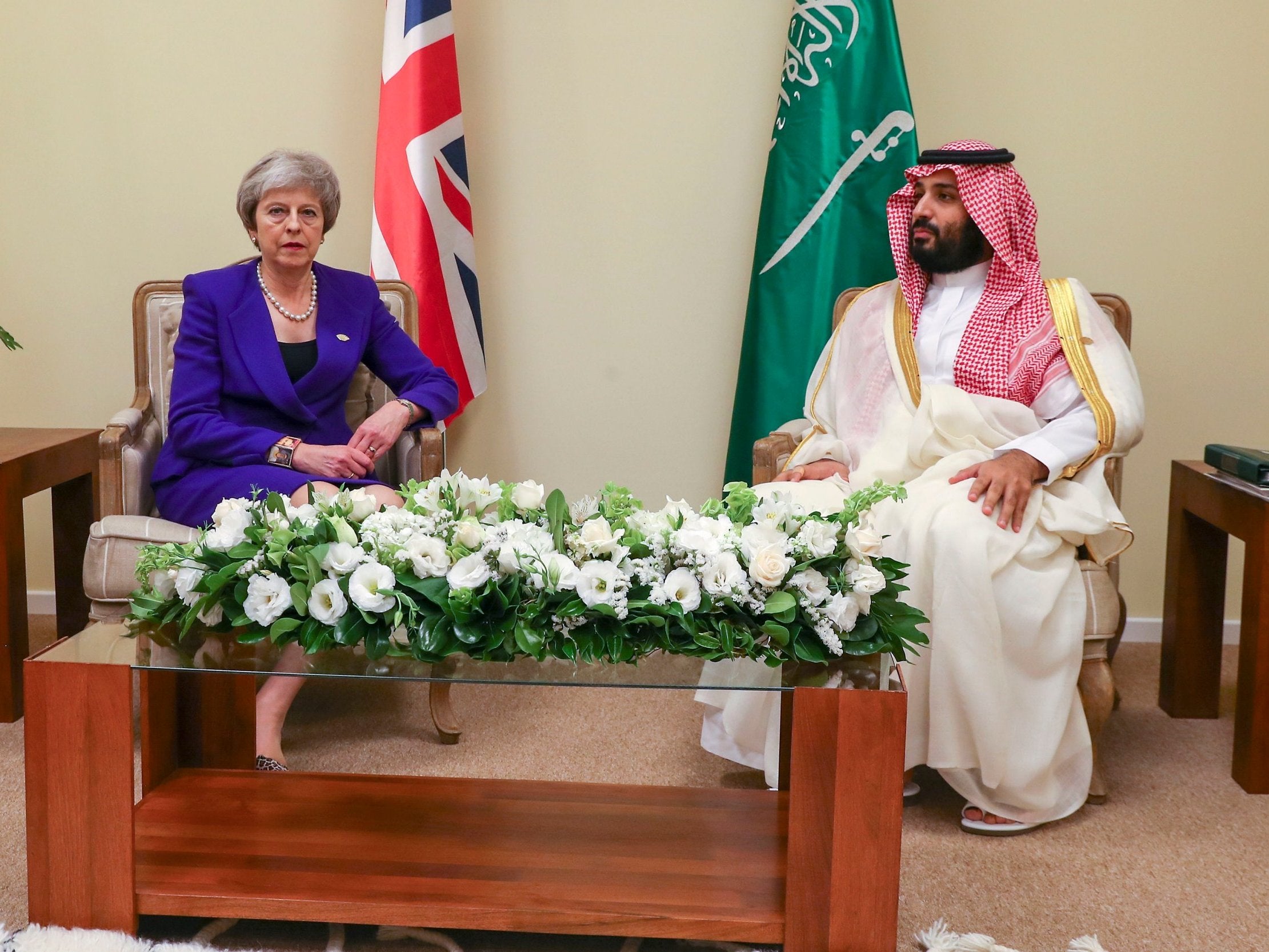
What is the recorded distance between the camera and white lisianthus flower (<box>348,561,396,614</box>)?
5.48 ft

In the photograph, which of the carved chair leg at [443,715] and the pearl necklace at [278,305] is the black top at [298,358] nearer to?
the pearl necklace at [278,305]

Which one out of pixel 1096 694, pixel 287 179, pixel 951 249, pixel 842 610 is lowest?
pixel 1096 694

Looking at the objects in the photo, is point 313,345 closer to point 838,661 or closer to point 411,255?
point 411,255

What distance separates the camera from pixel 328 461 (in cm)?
276

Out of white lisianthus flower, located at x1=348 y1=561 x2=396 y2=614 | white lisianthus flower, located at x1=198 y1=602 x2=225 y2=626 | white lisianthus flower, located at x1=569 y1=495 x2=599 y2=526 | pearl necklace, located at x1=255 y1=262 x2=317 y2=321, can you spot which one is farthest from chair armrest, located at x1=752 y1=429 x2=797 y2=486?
white lisianthus flower, located at x1=198 y1=602 x2=225 y2=626

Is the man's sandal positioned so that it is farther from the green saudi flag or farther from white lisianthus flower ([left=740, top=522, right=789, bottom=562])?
the green saudi flag

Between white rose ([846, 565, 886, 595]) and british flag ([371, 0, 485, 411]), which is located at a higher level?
british flag ([371, 0, 485, 411])

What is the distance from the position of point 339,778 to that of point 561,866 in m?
0.53

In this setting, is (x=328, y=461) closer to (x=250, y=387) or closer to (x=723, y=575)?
(x=250, y=387)

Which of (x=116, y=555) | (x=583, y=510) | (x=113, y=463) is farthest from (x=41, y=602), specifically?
(x=583, y=510)

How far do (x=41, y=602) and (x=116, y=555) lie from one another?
5.27 ft

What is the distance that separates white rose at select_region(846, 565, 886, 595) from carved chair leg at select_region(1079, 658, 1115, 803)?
39.3 inches

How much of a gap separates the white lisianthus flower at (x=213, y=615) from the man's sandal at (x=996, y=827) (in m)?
1.54

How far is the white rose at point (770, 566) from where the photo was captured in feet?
5.55
